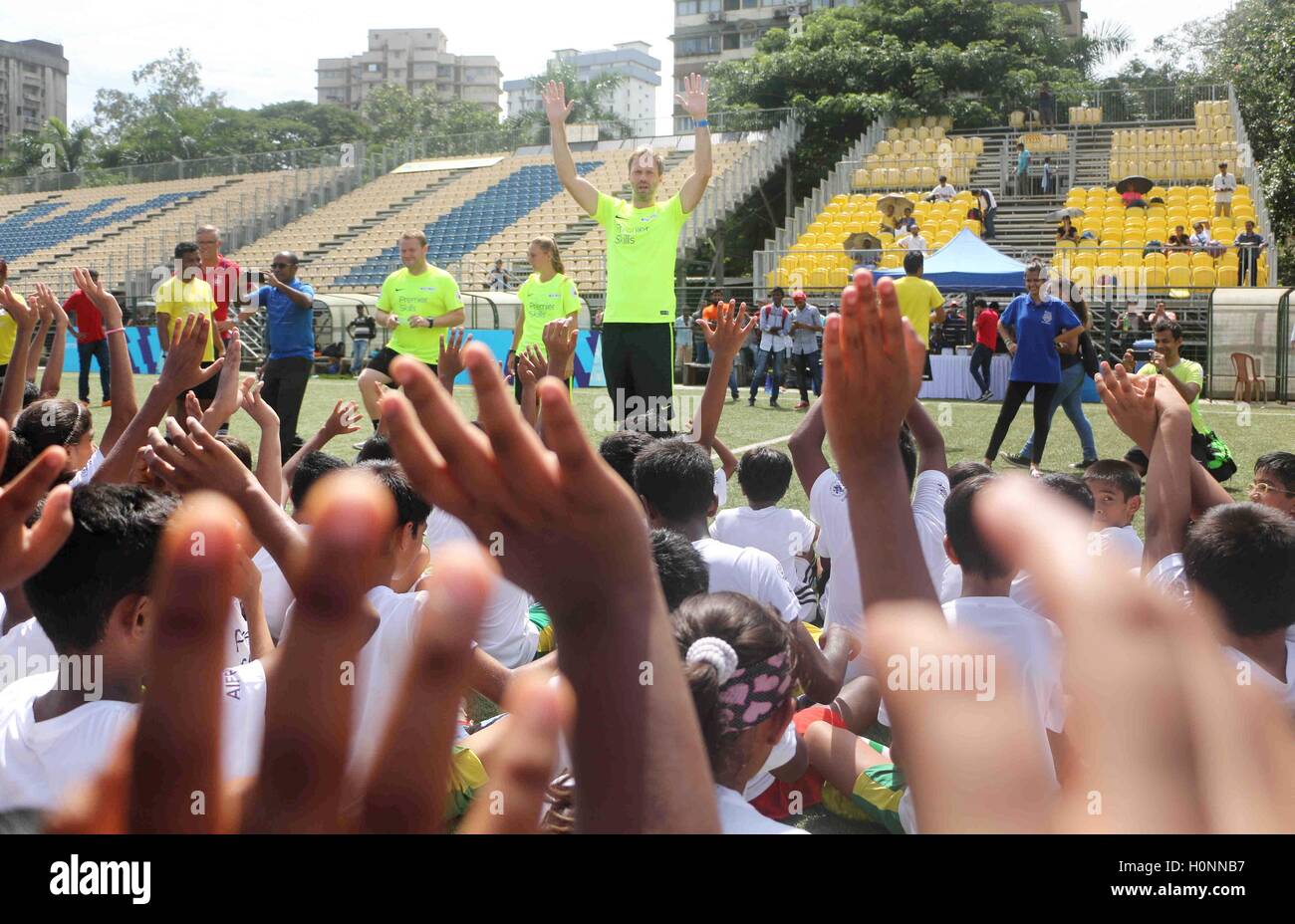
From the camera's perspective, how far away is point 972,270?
17188 millimetres

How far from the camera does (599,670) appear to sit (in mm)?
863

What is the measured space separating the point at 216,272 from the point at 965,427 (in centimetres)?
806

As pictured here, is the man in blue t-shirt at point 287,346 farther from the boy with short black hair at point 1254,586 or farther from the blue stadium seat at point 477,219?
the blue stadium seat at point 477,219

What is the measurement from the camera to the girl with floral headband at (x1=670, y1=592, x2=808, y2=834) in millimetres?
1566

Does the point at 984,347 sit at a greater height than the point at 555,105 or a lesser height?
lesser

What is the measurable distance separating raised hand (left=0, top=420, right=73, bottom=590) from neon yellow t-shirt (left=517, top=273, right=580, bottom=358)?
7.14 m

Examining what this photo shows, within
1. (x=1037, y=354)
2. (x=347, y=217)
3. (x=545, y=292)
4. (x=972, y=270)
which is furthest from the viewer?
(x=347, y=217)

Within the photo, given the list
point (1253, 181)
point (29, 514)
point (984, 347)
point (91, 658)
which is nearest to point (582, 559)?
point (29, 514)

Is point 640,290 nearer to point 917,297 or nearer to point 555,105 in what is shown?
point 555,105

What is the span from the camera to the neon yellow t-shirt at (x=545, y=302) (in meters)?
8.44

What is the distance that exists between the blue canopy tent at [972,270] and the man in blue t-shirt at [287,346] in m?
10.3
